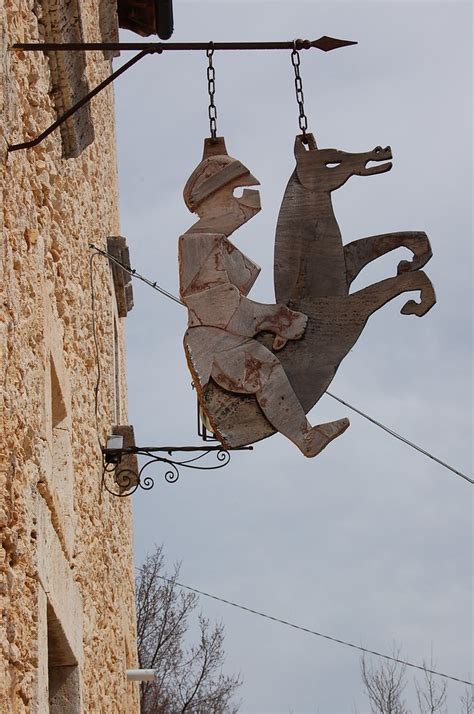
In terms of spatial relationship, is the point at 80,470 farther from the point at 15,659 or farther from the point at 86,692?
the point at 15,659

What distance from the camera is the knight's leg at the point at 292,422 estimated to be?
19.0 ft

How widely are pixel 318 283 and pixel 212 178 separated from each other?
66 cm

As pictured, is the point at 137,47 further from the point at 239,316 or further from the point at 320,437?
the point at 320,437

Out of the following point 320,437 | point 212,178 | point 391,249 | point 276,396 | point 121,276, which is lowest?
point 320,437

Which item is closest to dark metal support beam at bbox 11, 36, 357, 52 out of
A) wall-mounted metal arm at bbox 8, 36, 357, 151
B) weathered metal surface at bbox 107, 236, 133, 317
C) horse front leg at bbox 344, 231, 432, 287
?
wall-mounted metal arm at bbox 8, 36, 357, 151

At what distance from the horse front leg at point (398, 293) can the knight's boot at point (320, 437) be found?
539 millimetres

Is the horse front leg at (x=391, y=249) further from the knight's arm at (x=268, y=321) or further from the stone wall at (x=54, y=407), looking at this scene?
the stone wall at (x=54, y=407)

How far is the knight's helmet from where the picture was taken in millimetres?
6129

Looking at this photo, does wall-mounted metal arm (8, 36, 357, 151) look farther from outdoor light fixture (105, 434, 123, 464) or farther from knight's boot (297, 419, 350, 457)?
outdoor light fixture (105, 434, 123, 464)

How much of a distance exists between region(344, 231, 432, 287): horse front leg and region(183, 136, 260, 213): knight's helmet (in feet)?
1.88

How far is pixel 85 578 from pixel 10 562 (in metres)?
2.57

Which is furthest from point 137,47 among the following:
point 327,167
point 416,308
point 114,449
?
point 114,449

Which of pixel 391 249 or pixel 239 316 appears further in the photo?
pixel 391 249

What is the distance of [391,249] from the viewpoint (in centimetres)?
614
